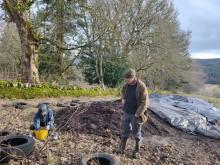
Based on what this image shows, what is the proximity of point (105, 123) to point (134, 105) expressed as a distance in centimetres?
199

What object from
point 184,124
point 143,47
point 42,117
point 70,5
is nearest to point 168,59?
point 143,47

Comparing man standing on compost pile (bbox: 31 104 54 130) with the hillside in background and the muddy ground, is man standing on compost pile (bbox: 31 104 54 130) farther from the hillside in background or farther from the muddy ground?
the hillside in background

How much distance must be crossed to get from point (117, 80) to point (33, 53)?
9758 mm

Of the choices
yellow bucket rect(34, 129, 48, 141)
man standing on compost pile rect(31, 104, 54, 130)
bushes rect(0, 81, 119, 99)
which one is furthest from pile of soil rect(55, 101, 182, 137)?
bushes rect(0, 81, 119, 99)

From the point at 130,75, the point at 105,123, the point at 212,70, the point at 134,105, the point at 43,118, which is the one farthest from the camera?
the point at 212,70

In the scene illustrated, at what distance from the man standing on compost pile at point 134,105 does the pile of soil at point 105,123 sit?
118 centimetres

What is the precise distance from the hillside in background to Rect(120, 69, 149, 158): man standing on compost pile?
157ft

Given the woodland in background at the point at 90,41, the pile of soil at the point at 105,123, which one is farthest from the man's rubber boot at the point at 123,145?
the woodland in background at the point at 90,41

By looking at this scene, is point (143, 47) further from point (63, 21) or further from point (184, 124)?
point (184, 124)

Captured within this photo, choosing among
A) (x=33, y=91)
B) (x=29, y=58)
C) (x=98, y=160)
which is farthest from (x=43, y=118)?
(x=29, y=58)

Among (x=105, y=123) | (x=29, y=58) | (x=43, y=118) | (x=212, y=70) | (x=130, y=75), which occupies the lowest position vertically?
(x=105, y=123)

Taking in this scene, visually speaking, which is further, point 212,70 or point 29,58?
point 212,70

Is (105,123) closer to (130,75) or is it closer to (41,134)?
(41,134)

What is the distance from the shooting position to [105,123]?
25.0 ft
